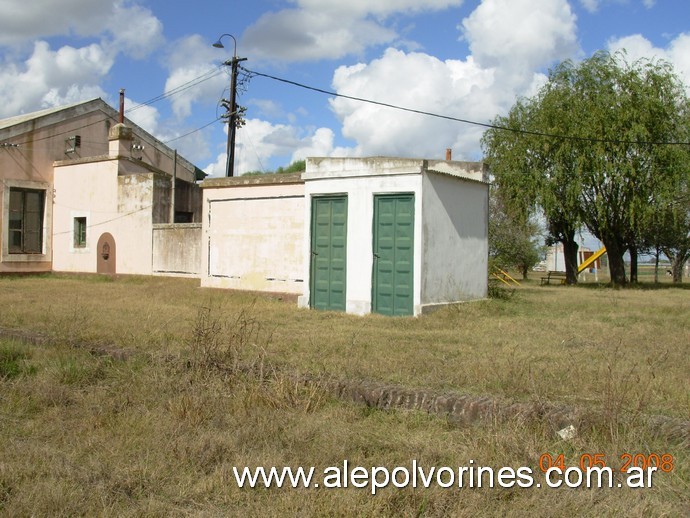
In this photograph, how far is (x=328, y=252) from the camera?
13.6 meters

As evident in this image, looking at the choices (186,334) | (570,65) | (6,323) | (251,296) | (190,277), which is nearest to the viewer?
(186,334)

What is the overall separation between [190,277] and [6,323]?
10830 mm

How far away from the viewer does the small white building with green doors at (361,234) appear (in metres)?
12.7

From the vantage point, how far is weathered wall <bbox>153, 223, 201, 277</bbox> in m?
20.8

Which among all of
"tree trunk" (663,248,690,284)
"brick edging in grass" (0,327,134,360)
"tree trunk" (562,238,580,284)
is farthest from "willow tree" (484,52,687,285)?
"brick edging in grass" (0,327,134,360)

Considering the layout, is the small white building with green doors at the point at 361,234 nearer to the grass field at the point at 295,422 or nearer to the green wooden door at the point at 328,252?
the green wooden door at the point at 328,252

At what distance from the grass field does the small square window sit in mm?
15898

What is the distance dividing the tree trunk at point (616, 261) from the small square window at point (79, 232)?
21.2m

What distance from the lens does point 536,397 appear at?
4.84 metres

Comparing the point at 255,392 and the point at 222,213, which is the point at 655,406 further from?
the point at 222,213

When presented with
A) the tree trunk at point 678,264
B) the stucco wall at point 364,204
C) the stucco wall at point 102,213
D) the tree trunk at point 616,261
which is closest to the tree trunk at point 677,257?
Answer: the tree trunk at point 678,264

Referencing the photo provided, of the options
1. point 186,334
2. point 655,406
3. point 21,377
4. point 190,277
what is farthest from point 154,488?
point 190,277

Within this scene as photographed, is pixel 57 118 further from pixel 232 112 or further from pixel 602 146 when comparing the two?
pixel 602 146
